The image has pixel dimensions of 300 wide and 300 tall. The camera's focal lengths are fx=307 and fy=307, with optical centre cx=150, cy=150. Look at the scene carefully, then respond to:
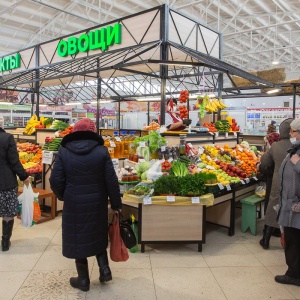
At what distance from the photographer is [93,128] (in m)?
2.98

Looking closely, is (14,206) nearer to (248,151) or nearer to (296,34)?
(248,151)

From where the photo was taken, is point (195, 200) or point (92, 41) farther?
point (92, 41)

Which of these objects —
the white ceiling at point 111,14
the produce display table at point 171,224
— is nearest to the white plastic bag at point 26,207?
the produce display table at point 171,224

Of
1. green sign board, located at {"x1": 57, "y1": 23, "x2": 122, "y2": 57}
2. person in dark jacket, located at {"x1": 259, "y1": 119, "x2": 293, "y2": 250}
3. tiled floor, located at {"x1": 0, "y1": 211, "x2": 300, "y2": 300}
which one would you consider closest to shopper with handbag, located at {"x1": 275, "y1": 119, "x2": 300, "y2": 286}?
tiled floor, located at {"x1": 0, "y1": 211, "x2": 300, "y2": 300}

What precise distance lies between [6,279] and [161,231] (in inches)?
70.7

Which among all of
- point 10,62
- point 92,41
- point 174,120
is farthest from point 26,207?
point 10,62

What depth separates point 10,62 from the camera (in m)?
11.3

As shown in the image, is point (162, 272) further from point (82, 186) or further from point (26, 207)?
point (26, 207)

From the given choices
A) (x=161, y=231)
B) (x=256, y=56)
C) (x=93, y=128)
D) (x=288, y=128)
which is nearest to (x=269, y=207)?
(x=288, y=128)

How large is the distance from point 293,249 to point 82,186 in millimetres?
2152

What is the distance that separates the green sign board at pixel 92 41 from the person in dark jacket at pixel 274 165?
483 centimetres

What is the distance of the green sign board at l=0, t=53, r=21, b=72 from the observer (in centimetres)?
1090

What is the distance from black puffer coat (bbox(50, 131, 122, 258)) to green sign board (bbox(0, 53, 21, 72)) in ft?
31.2

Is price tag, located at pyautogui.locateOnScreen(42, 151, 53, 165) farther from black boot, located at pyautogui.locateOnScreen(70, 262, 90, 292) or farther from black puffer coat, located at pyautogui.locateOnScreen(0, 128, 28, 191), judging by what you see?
black boot, located at pyautogui.locateOnScreen(70, 262, 90, 292)
